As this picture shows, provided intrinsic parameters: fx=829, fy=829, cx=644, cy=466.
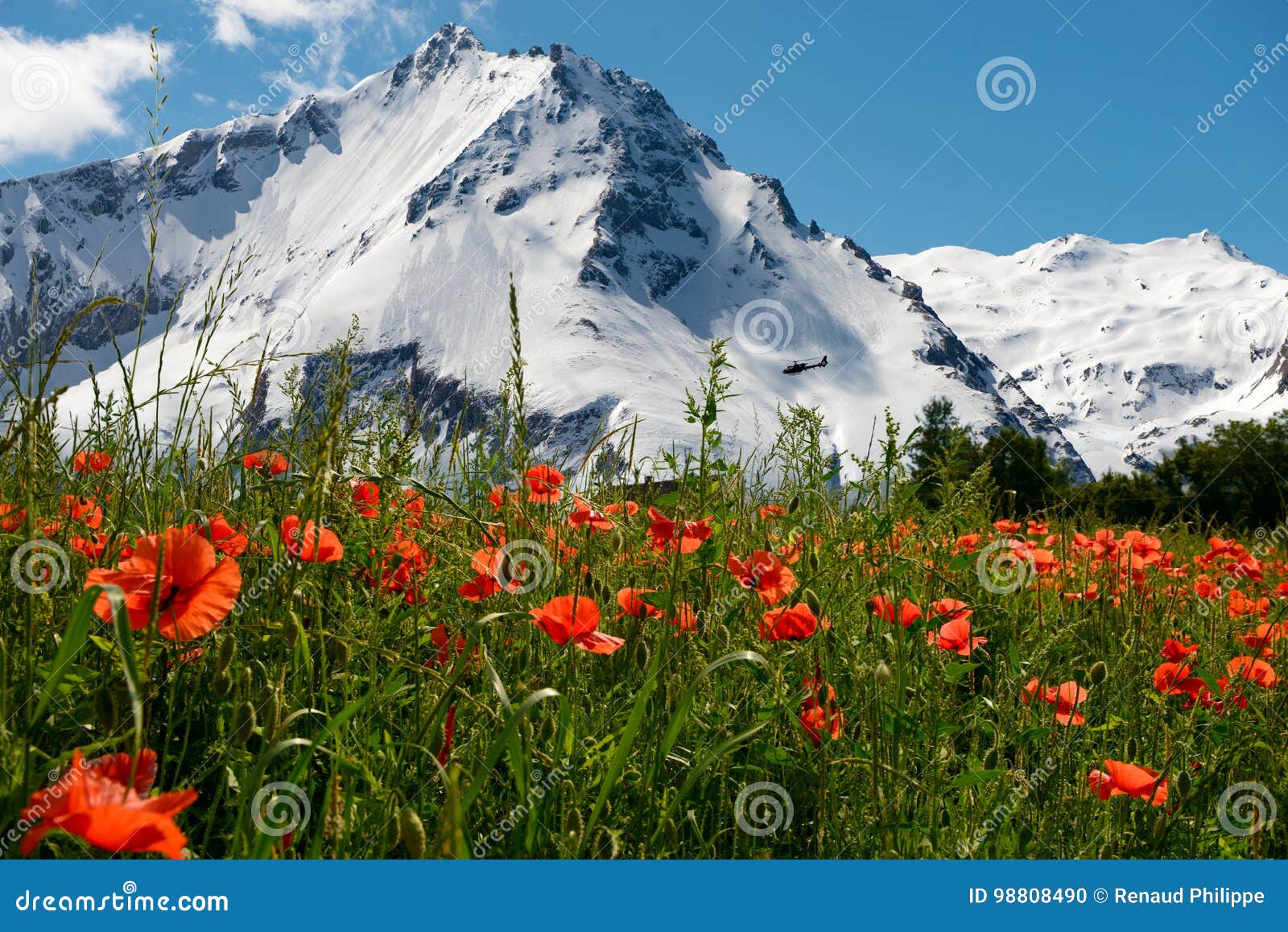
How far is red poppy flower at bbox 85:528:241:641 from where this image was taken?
1130 millimetres

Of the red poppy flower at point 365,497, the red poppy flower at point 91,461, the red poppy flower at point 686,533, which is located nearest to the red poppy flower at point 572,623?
the red poppy flower at point 686,533

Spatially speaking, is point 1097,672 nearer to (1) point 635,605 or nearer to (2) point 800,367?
(1) point 635,605

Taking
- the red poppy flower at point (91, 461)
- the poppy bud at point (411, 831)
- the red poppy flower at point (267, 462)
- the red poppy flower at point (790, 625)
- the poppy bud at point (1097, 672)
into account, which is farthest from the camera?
the red poppy flower at point (267, 462)

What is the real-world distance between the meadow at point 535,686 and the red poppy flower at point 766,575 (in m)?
0.01

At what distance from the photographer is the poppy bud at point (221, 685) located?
123 centimetres

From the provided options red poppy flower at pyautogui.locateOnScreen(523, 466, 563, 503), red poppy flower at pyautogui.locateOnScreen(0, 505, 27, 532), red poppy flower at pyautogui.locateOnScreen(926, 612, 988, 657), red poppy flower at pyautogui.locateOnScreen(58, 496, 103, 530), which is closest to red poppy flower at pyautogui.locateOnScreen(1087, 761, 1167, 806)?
red poppy flower at pyautogui.locateOnScreen(926, 612, 988, 657)

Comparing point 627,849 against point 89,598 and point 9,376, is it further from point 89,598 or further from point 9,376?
point 9,376

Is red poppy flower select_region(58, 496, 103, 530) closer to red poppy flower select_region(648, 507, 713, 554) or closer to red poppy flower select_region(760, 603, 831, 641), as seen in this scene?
red poppy flower select_region(648, 507, 713, 554)

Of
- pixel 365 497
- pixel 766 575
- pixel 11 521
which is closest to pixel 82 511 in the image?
pixel 11 521

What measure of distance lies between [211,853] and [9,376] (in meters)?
0.89

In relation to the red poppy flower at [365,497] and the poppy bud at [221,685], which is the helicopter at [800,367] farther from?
the poppy bud at [221,685]

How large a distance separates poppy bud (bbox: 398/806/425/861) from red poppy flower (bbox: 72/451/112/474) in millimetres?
1616

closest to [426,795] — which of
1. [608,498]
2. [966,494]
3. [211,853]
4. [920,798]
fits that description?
[211,853]

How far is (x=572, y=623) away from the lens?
140 cm
